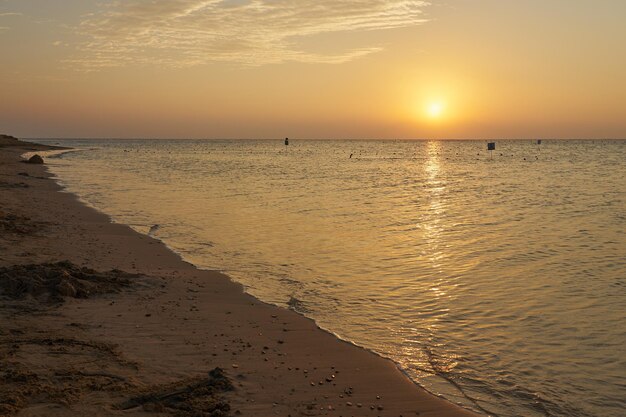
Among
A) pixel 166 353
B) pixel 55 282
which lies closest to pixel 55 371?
pixel 166 353

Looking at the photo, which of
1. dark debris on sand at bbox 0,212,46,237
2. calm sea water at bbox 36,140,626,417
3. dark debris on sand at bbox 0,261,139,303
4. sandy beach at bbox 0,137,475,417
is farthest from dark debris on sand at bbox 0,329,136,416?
dark debris on sand at bbox 0,212,46,237

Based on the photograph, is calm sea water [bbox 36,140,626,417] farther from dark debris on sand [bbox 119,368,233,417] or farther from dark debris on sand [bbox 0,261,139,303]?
dark debris on sand [bbox 0,261,139,303]

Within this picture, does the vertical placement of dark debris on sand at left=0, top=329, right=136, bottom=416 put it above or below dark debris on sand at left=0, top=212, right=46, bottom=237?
below

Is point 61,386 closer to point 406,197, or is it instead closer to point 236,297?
point 236,297

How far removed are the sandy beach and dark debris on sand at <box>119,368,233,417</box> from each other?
1 centimetres

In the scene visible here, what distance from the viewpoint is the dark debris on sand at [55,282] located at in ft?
33.6

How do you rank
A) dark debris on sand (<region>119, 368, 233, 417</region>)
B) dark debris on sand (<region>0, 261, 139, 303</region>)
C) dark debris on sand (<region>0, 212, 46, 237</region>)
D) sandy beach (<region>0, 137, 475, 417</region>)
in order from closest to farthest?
dark debris on sand (<region>119, 368, 233, 417</region>), sandy beach (<region>0, 137, 475, 417</region>), dark debris on sand (<region>0, 261, 139, 303</region>), dark debris on sand (<region>0, 212, 46, 237</region>)

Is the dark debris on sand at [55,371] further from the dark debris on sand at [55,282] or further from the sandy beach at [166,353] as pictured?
the dark debris on sand at [55,282]

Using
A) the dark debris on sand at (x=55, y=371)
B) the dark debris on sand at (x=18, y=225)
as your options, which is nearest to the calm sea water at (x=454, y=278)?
the dark debris on sand at (x=18, y=225)

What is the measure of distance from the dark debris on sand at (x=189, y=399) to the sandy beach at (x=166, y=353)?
0.01m

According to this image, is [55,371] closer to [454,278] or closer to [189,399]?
[189,399]

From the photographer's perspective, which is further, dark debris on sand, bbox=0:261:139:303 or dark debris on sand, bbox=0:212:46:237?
dark debris on sand, bbox=0:212:46:237

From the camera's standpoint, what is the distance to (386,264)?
48.3 feet

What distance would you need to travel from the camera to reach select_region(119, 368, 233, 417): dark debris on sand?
20.1 ft
